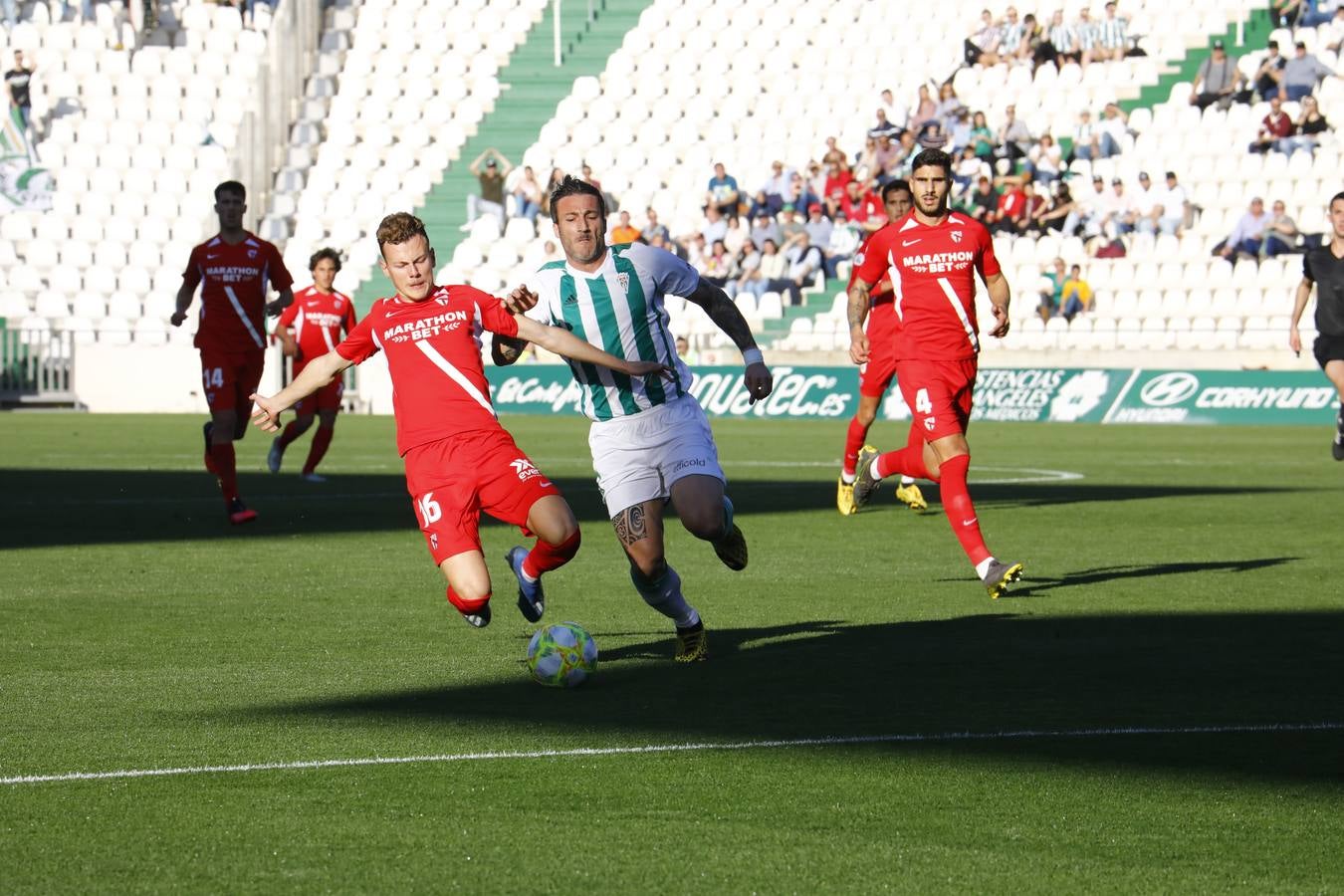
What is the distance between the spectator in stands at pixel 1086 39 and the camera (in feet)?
120

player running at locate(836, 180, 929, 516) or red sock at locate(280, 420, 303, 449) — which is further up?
player running at locate(836, 180, 929, 516)

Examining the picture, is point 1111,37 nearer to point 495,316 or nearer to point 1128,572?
point 1128,572

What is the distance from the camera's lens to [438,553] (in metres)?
7.74

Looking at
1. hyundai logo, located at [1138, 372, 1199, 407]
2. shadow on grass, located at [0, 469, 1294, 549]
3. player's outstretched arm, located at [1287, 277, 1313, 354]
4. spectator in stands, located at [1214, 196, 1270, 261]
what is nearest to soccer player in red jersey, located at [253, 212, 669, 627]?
shadow on grass, located at [0, 469, 1294, 549]

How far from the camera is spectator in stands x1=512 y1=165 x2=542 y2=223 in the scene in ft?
127

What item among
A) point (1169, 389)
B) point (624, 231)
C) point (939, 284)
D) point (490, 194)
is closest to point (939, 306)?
point (939, 284)

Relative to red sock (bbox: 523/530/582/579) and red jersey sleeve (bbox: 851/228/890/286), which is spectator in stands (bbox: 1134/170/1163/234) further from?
red sock (bbox: 523/530/582/579)

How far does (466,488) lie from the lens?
768cm

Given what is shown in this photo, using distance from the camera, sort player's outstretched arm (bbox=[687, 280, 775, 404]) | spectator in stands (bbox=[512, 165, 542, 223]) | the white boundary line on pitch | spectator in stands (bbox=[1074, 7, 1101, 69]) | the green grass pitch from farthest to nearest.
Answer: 1. spectator in stands (bbox=[512, 165, 542, 223])
2. spectator in stands (bbox=[1074, 7, 1101, 69])
3. player's outstretched arm (bbox=[687, 280, 775, 404])
4. the white boundary line on pitch
5. the green grass pitch

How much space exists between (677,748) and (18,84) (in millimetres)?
37964

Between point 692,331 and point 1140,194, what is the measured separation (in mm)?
7880

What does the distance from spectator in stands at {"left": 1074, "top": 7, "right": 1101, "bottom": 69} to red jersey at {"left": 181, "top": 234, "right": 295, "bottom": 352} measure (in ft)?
81.9

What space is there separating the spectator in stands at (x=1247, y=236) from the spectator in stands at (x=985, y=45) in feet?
22.8

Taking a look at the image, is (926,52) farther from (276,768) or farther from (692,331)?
(276,768)
